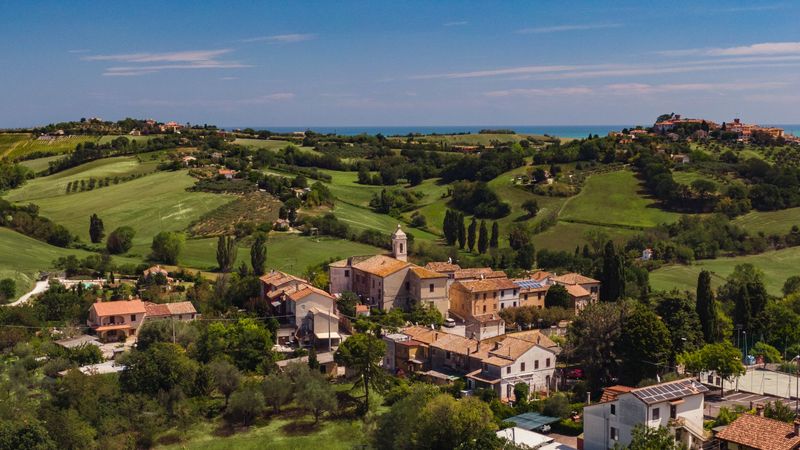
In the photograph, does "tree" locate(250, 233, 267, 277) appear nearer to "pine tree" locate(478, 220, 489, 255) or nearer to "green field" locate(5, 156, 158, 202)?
"pine tree" locate(478, 220, 489, 255)

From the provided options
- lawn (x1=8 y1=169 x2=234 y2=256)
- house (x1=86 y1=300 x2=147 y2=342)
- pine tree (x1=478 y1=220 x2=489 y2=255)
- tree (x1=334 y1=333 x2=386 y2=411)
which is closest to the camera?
tree (x1=334 y1=333 x2=386 y2=411)

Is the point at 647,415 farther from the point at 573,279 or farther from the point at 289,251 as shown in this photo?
the point at 289,251

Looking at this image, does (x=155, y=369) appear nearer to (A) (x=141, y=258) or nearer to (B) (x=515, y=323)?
Answer: (B) (x=515, y=323)

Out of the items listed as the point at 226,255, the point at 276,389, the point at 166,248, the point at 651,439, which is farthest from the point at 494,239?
the point at 651,439

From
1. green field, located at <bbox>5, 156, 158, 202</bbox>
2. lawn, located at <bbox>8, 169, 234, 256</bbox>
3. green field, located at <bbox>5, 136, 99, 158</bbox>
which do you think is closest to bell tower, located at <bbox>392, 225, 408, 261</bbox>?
lawn, located at <bbox>8, 169, 234, 256</bbox>

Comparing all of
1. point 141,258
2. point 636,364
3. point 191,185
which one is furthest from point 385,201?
point 636,364

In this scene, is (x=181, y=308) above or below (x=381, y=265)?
below

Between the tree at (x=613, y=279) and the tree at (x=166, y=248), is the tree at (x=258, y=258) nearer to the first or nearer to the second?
the tree at (x=166, y=248)
